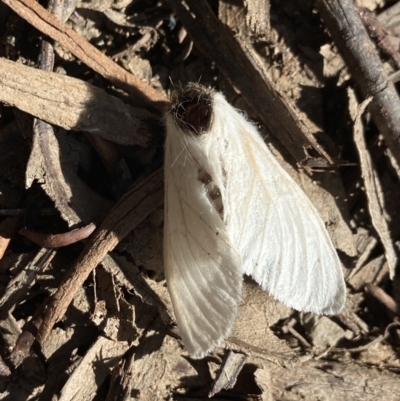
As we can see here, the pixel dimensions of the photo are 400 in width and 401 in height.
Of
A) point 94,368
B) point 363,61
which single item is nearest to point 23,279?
point 94,368

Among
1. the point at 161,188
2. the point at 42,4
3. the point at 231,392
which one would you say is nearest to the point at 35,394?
the point at 231,392

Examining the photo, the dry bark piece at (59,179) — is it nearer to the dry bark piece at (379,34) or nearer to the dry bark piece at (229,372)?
the dry bark piece at (229,372)

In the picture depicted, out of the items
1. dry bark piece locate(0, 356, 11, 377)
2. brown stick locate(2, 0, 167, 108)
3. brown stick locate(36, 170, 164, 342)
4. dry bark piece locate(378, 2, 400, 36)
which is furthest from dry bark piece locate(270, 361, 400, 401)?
dry bark piece locate(378, 2, 400, 36)

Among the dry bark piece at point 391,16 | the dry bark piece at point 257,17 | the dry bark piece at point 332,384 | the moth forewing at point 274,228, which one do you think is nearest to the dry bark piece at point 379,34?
the dry bark piece at point 391,16

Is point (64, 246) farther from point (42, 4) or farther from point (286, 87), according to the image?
point (286, 87)

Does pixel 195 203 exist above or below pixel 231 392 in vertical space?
above
